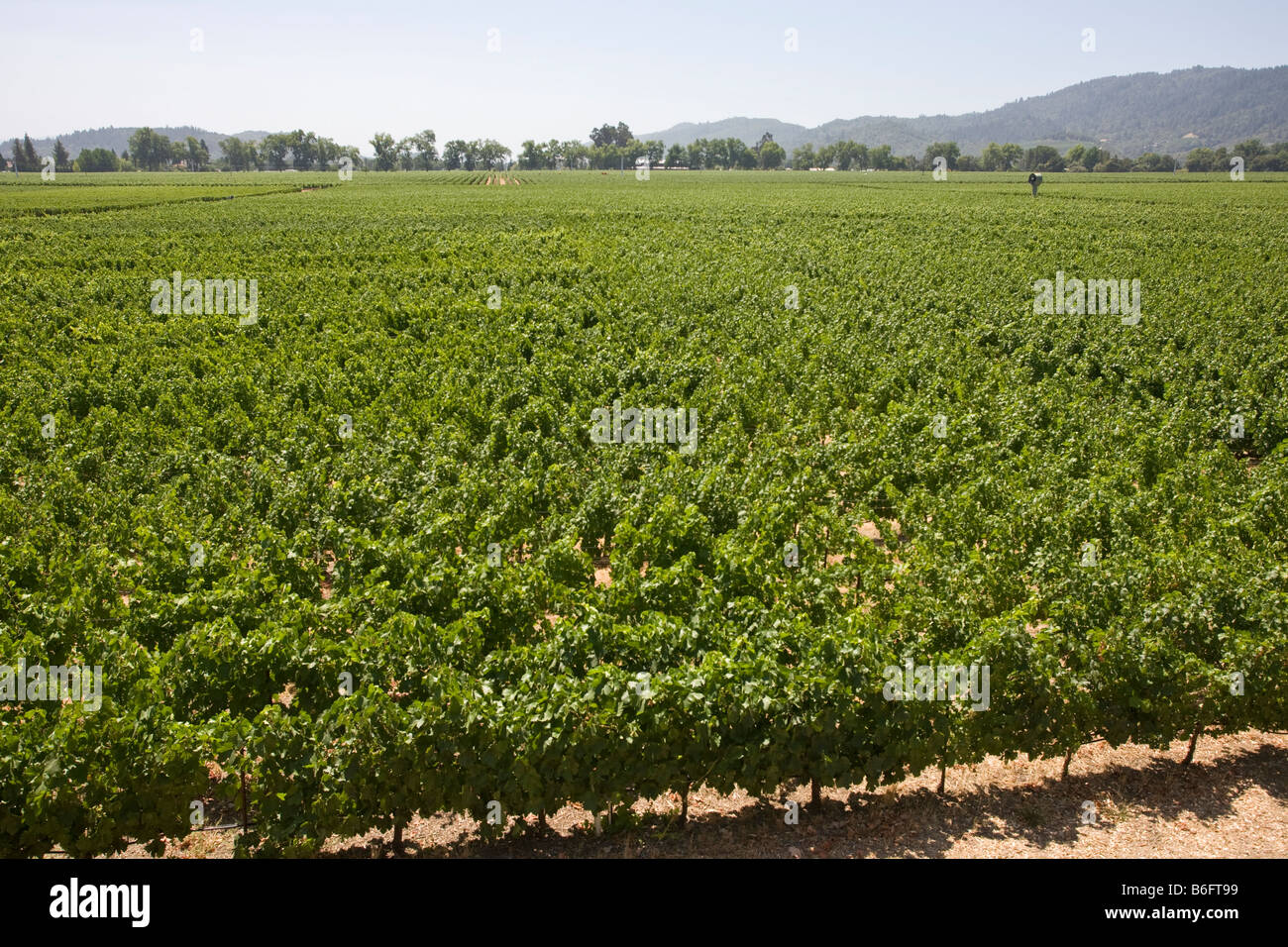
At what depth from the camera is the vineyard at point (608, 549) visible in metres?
6.55

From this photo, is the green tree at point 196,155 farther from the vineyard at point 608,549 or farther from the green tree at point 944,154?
the vineyard at point 608,549

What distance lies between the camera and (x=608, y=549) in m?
11.8

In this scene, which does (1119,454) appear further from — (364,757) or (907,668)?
Result: (364,757)

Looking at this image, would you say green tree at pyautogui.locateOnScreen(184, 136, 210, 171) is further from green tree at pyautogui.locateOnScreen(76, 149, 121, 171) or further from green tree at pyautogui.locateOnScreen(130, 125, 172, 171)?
green tree at pyautogui.locateOnScreen(76, 149, 121, 171)

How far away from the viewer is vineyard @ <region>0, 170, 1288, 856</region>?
6555 millimetres

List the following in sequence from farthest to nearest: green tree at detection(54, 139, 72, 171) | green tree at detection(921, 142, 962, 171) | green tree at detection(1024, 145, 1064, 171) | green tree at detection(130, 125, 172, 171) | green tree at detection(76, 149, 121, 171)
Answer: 1. green tree at detection(130, 125, 172, 171)
2. green tree at detection(921, 142, 962, 171)
3. green tree at detection(76, 149, 121, 171)
4. green tree at detection(54, 139, 72, 171)
5. green tree at detection(1024, 145, 1064, 171)

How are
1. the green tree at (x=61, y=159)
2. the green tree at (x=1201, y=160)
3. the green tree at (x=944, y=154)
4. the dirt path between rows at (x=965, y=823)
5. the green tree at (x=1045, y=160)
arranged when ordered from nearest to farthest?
the dirt path between rows at (x=965, y=823) → the green tree at (x=1201, y=160) → the green tree at (x=1045, y=160) → the green tree at (x=61, y=159) → the green tree at (x=944, y=154)

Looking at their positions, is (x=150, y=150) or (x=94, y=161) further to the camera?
(x=150, y=150)

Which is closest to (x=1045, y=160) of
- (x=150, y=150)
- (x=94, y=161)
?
(x=150, y=150)

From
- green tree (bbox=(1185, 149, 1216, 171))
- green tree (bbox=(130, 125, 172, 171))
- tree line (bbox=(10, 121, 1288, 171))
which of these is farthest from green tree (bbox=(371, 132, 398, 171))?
green tree (bbox=(1185, 149, 1216, 171))

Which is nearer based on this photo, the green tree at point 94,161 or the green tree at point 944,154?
the green tree at point 94,161

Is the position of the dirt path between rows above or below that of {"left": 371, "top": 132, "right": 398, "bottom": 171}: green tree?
below

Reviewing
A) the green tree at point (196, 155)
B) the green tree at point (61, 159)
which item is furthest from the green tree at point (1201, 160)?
the green tree at point (61, 159)

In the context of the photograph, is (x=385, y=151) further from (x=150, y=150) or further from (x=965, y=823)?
(x=965, y=823)
